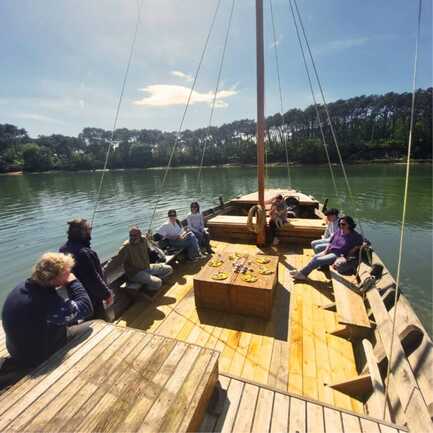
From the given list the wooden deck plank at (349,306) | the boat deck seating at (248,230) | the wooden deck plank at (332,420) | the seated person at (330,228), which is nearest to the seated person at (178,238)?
the boat deck seating at (248,230)

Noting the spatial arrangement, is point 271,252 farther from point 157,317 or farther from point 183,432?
point 183,432

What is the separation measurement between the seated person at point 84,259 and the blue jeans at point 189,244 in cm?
234

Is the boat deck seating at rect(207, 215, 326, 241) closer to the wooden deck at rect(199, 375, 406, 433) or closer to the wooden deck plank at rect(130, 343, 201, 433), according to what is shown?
the wooden deck at rect(199, 375, 406, 433)

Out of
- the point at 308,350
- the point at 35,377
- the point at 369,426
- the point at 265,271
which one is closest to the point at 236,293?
the point at 265,271

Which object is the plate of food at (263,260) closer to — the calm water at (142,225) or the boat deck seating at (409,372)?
the boat deck seating at (409,372)

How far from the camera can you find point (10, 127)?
265 feet

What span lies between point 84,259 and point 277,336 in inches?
96.8

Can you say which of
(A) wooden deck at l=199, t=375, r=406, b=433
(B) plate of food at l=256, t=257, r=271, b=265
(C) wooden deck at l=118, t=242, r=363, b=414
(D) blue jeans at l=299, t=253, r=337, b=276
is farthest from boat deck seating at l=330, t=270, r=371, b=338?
(A) wooden deck at l=199, t=375, r=406, b=433

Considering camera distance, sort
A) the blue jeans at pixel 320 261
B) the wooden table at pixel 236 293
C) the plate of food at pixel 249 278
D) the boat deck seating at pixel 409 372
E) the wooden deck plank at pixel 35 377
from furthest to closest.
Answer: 1. the blue jeans at pixel 320 261
2. the plate of food at pixel 249 278
3. the wooden table at pixel 236 293
4. the boat deck seating at pixel 409 372
5. the wooden deck plank at pixel 35 377

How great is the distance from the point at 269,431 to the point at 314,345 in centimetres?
139

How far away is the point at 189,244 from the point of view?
5.04 metres

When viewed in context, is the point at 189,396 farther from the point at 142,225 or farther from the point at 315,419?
the point at 142,225

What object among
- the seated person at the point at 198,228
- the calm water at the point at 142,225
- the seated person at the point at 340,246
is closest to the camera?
the seated person at the point at 340,246

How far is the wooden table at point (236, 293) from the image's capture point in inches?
125
